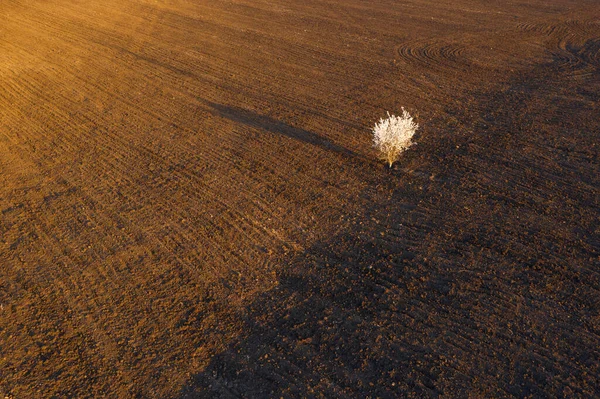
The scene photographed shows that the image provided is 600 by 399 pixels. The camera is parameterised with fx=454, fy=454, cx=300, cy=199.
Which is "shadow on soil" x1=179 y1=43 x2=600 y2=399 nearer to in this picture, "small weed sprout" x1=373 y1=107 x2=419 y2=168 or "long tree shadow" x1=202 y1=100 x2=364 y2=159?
"small weed sprout" x1=373 y1=107 x2=419 y2=168

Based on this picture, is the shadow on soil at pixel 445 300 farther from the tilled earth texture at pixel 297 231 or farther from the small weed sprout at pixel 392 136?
the small weed sprout at pixel 392 136

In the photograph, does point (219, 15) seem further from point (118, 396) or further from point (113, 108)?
point (118, 396)

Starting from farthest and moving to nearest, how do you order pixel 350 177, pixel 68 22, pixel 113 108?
pixel 68 22, pixel 113 108, pixel 350 177

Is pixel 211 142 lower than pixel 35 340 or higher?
higher

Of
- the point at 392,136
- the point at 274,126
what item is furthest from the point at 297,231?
the point at 274,126

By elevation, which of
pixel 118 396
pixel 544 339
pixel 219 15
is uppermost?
pixel 219 15

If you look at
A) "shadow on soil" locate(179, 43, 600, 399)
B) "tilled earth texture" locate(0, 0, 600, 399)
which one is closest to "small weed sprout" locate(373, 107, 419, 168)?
"tilled earth texture" locate(0, 0, 600, 399)

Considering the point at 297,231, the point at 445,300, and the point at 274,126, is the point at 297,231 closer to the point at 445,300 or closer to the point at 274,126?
the point at 445,300

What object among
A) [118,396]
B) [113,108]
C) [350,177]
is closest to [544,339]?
[350,177]
